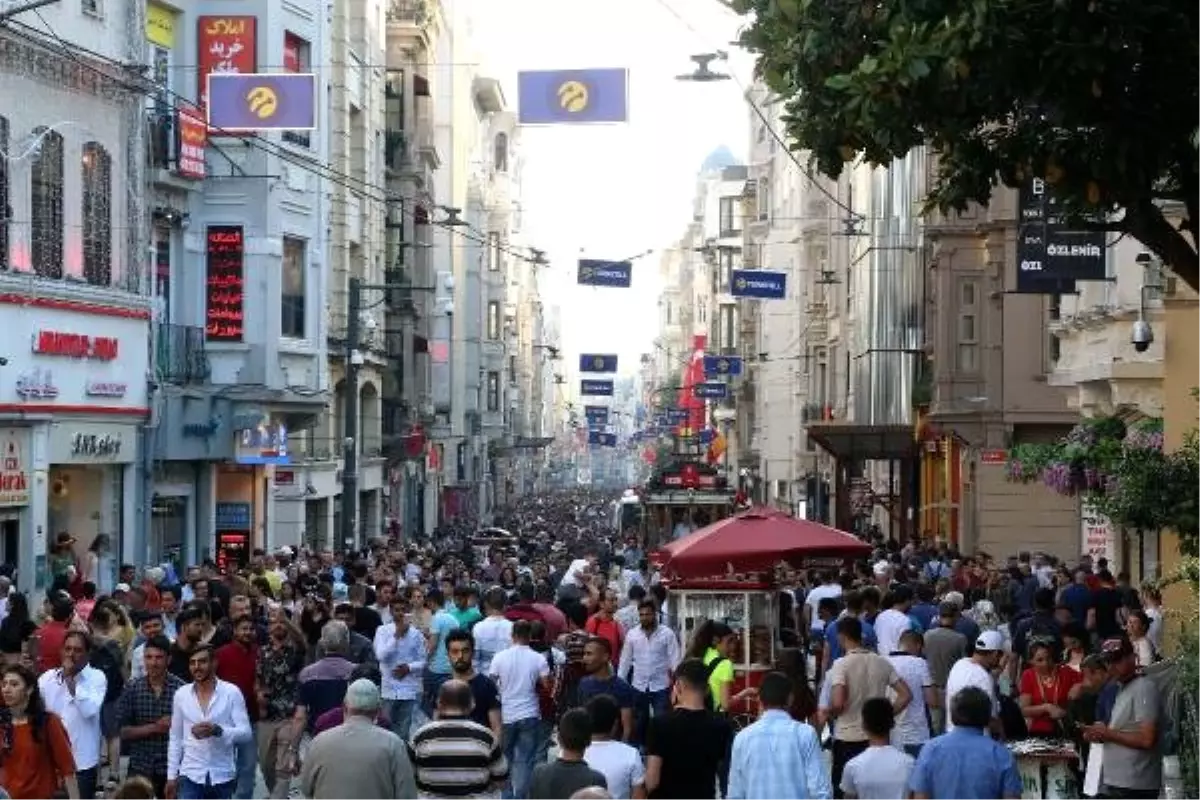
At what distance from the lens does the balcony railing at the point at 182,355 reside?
37406 mm

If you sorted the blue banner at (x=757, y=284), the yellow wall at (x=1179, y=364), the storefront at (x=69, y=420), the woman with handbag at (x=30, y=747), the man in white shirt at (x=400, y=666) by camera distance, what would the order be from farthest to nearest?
the blue banner at (x=757, y=284)
the storefront at (x=69, y=420)
the yellow wall at (x=1179, y=364)
the man in white shirt at (x=400, y=666)
the woman with handbag at (x=30, y=747)

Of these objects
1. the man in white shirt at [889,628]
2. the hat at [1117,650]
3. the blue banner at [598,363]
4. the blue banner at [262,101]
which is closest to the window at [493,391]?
the blue banner at [598,363]

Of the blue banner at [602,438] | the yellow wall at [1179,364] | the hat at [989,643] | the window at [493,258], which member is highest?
the window at [493,258]

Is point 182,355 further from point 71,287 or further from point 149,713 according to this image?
point 149,713

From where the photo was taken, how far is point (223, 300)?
39.0m

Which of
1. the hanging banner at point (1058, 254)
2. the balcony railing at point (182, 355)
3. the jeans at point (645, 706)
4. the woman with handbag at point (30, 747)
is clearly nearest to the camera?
the woman with handbag at point (30, 747)

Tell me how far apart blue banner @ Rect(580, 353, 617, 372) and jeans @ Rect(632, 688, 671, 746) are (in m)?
69.7

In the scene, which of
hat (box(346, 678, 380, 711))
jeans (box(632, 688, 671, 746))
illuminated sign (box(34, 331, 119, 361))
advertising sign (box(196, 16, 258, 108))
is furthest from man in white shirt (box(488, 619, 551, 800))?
advertising sign (box(196, 16, 258, 108))

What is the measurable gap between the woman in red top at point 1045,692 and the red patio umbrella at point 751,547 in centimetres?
606

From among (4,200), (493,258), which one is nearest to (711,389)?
(493,258)

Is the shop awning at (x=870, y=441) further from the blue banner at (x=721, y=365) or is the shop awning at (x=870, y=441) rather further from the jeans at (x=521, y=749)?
the jeans at (x=521, y=749)

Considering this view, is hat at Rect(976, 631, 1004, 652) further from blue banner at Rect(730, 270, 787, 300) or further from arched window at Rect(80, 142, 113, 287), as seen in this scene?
blue banner at Rect(730, 270, 787, 300)

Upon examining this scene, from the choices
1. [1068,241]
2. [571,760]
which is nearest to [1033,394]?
[1068,241]

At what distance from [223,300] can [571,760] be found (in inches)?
1125
